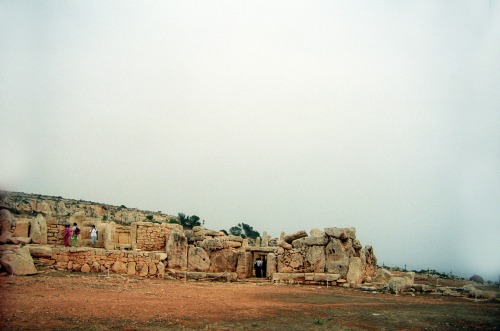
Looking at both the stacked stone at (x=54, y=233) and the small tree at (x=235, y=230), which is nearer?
the stacked stone at (x=54, y=233)

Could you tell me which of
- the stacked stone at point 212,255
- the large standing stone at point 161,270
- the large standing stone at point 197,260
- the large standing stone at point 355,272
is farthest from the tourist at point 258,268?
the large standing stone at point 161,270

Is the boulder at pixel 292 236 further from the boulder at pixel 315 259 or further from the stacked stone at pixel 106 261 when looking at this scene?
the stacked stone at pixel 106 261

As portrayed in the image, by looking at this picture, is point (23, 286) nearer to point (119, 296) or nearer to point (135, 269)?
point (119, 296)

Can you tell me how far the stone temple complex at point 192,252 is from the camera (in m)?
16.5

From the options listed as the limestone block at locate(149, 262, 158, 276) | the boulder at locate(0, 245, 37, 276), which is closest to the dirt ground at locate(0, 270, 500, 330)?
the boulder at locate(0, 245, 37, 276)

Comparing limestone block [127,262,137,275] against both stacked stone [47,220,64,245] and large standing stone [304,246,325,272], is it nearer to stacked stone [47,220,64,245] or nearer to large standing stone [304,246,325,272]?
stacked stone [47,220,64,245]

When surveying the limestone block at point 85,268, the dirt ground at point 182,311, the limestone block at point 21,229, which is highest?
the limestone block at point 21,229

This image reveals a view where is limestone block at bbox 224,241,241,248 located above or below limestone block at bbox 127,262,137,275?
above

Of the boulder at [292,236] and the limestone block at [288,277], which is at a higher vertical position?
the boulder at [292,236]

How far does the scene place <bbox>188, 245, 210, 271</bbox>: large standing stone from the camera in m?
20.2

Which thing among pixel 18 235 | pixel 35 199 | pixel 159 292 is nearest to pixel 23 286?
pixel 159 292

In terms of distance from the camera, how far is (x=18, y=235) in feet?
52.2

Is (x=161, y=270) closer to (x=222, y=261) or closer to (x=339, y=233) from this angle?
(x=222, y=261)

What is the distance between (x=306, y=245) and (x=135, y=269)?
29.5 feet
